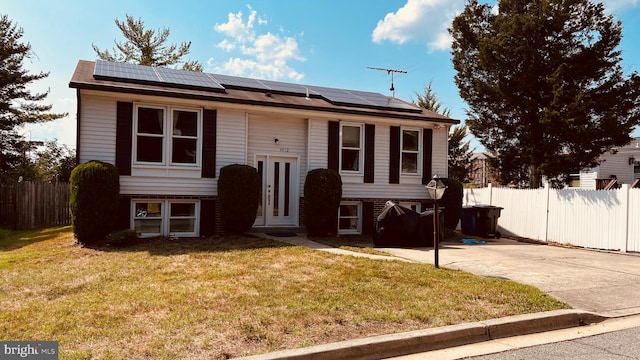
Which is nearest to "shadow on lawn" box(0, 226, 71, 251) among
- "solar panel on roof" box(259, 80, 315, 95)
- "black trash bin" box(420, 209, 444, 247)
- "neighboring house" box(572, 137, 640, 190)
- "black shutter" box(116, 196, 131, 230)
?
"black shutter" box(116, 196, 131, 230)

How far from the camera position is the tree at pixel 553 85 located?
1464cm

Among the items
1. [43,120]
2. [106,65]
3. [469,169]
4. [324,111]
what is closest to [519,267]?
[324,111]

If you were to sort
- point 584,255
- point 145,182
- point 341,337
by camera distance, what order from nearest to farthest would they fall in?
point 341,337 < point 584,255 < point 145,182

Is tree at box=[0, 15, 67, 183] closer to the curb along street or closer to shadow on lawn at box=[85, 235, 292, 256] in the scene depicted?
shadow on lawn at box=[85, 235, 292, 256]

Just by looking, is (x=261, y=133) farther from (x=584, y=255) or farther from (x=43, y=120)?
(x=43, y=120)

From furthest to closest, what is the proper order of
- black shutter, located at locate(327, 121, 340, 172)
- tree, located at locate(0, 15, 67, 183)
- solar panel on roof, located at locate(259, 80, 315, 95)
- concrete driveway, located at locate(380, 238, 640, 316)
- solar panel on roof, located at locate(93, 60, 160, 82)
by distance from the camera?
tree, located at locate(0, 15, 67, 183) < solar panel on roof, located at locate(259, 80, 315, 95) < black shutter, located at locate(327, 121, 340, 172) < solar panel on roof, located at locate(93, 60, 160, 82) < concrete driveway, located at locate(380, 238, 640, 316)

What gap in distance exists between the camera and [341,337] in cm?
430

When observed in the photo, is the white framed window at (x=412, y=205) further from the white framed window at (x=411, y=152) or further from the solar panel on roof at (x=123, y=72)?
the solar panel on roof at (x=123, y=72)

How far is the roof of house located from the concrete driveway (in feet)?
16.1

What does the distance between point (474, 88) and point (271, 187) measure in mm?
9232

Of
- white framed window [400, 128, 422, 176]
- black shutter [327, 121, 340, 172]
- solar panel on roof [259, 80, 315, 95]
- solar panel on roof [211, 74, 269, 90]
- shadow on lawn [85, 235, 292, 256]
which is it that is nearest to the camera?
shadow on lawn [85, 235, 292, 256]

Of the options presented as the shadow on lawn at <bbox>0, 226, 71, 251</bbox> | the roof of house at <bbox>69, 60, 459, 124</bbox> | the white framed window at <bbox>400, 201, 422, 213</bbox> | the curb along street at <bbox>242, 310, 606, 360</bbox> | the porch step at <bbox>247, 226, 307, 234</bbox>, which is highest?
the roof of house at <bbox>69, 60, 459, 124</bbox>

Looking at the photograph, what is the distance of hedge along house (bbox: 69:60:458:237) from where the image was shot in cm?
1102

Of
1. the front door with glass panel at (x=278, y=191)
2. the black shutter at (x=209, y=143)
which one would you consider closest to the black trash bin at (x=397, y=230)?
the front door with glass panel at (x=278, y=191)
